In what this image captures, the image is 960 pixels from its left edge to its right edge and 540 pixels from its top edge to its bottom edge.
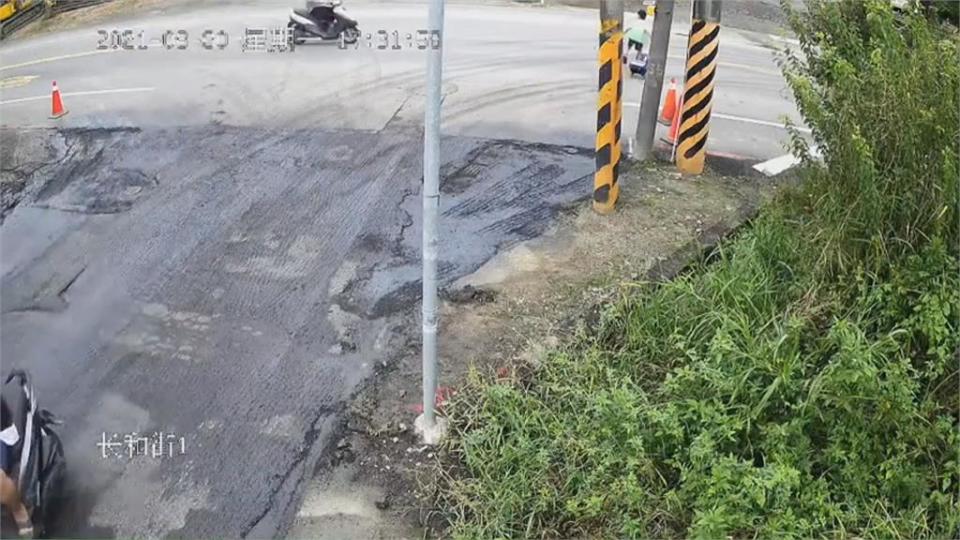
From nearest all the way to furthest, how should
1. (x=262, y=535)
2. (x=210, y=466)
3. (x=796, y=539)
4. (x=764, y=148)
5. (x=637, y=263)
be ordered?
(x=796, y=539) → (x=262, y=535) → (x=210, y=466) → (x=637, y=263) → (x=764, y=148)

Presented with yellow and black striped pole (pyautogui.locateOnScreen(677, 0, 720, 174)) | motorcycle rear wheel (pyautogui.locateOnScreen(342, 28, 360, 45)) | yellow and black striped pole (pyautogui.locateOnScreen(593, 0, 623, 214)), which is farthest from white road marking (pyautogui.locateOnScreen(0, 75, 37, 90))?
yellow and black striped pole (pyautogui.locateOnScreen(677, 0, 720, 174))

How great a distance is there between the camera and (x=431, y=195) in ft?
16.4

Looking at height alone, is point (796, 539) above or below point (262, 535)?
above

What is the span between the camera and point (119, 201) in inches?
335

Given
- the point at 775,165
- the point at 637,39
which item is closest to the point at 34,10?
the point at 637,39

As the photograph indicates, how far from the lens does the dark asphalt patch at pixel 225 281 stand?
5398 millimetres

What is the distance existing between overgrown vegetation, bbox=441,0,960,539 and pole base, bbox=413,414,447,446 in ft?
0.33

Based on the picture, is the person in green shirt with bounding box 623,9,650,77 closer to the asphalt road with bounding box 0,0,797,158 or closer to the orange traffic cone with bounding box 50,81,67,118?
the asphalt road with bounding box 0,0,797,158

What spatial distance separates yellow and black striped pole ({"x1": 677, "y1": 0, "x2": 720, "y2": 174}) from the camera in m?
8.56

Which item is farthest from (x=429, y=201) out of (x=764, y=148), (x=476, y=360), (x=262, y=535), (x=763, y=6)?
(x=763, y=6)

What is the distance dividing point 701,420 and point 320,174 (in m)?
5.37

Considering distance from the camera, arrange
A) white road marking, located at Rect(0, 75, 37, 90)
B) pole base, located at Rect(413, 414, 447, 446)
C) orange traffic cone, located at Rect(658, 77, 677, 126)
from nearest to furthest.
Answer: pole base, located at Rect(413, 414, 447, 446) → orange traffic cone, located at Rect(658, 77, 677, 126) → white road marking, located at Rect(0, 75, 37, 90)

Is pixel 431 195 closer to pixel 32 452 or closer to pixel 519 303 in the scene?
pixel 519 303

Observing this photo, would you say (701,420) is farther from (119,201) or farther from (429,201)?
(119,201)
